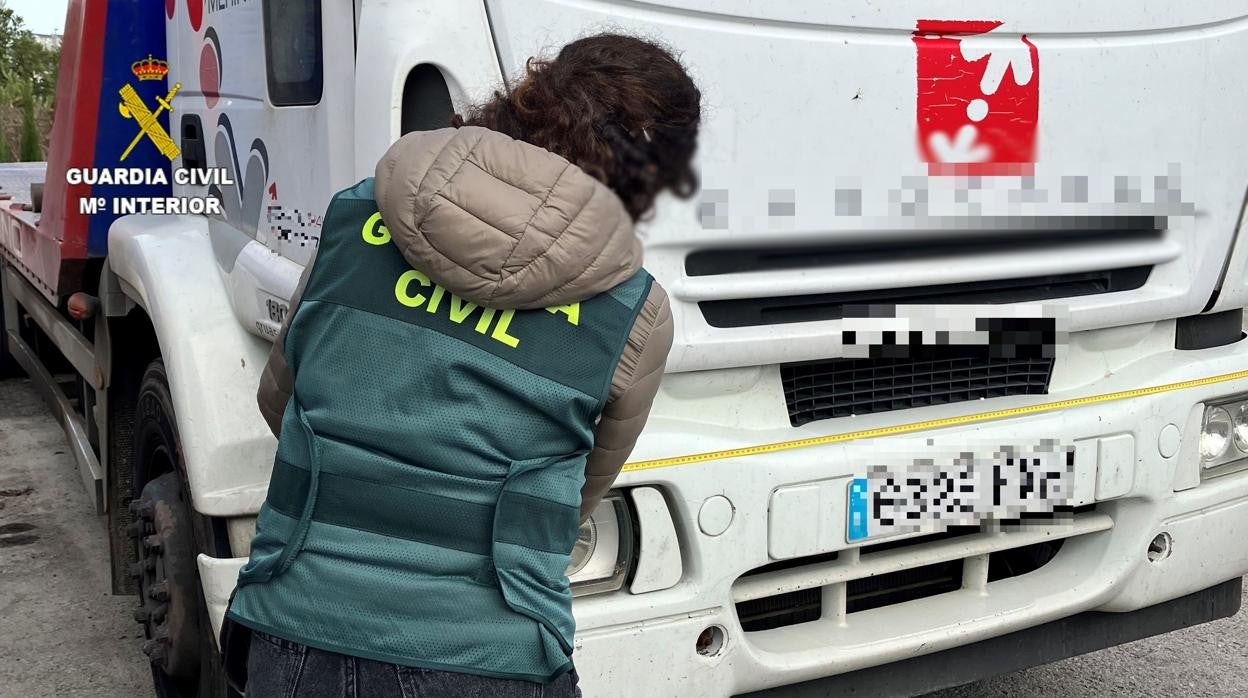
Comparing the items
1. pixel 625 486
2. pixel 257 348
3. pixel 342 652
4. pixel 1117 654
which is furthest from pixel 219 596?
pixel 1117 654

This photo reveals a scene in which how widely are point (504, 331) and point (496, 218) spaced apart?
153 mm

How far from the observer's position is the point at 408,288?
5.05ft

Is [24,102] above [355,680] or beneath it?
above

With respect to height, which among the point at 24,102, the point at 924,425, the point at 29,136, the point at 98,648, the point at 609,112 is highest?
the point at 24,102

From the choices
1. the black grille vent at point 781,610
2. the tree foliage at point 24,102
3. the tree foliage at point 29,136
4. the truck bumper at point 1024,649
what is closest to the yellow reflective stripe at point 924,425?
the black grille vent at point 781,610

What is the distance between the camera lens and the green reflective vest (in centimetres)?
152

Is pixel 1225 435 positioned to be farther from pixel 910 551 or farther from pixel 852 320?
pixel 852 320

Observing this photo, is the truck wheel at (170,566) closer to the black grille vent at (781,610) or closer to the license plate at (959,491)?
the black grille vent at (781,610)

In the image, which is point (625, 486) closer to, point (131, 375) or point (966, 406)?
point (966, 406)

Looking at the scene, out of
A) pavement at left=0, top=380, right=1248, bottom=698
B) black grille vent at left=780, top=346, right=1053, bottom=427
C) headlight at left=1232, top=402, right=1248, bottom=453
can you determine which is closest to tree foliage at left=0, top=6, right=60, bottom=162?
pavement at left=0, top=380, right=1248, bottom=698

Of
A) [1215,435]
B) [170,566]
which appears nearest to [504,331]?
[170,566]

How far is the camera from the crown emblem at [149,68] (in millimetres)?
3592

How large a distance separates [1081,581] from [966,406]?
1.74 feet

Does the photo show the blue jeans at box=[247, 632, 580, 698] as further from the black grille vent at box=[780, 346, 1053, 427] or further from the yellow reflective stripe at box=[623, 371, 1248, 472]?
the black grille vent at box=[780, 346, 1053, 427]
